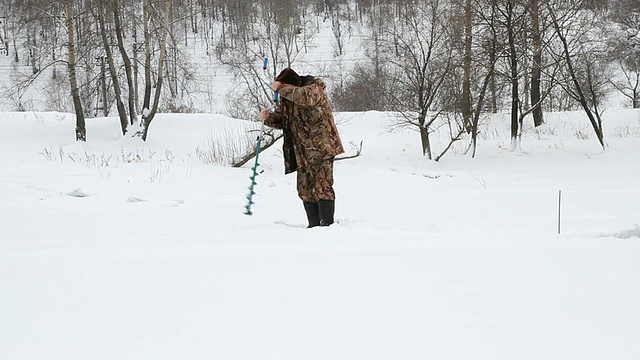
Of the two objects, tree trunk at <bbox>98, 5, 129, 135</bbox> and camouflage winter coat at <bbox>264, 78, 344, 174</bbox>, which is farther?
tree trunk at <bbox>98, 5, 129, 135</bbox>

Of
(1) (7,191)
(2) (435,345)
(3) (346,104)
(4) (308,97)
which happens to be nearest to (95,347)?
(2) (435,345)

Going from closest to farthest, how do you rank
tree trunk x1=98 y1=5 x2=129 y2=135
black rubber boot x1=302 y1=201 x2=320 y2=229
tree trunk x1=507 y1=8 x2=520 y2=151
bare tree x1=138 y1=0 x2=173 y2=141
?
black rubber boot x1=302 y1=201 x2=320 y2=229 < tree trunk x1=507 y1=8 x2=520 y2=151 < bare tree x1=138 y1=0 x2=173 y2=141 < tree trunk x1=98 y1=5 x2=129 y2=135

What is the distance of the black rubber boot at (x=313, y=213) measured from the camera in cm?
522

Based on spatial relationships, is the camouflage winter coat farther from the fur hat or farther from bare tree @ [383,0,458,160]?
bare tree @ [383,0,458,160]

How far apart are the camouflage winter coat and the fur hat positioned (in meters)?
0.16

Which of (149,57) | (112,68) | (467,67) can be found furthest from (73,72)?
(467,67)

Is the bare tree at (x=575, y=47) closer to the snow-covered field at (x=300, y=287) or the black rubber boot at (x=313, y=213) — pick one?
the snow-covered field at (x=300, y=287)

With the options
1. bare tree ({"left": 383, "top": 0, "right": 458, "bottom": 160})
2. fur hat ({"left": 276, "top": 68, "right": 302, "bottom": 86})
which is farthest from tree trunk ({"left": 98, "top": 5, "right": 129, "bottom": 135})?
fur hat ({"left": 276, "top": 68, "right": 302, "bottom": 86})

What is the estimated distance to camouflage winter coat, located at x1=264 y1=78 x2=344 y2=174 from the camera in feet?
16.0

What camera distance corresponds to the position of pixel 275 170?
12727 mm

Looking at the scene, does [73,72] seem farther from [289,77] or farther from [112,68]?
[289,77]

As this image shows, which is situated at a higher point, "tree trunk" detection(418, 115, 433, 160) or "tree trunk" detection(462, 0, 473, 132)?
"tree trunk" detection(462, 0, 473, 132)

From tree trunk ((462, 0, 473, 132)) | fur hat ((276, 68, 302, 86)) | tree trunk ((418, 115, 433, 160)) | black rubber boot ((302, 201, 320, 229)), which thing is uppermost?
tree trunk ((462, 0, 473, 132))

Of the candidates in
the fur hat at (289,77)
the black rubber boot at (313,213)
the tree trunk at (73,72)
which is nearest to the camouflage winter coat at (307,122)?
the fur hat at (289,77)
